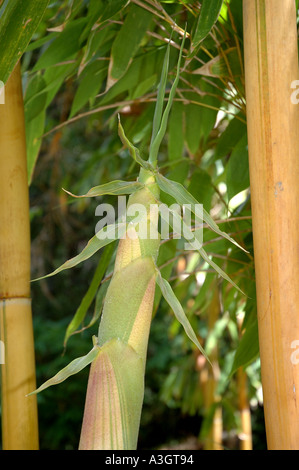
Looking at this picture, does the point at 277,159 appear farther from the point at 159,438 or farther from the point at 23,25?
the point at 159,438

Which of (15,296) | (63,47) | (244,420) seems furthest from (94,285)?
(244,420)

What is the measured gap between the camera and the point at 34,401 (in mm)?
451

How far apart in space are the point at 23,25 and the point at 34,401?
11.5 inches

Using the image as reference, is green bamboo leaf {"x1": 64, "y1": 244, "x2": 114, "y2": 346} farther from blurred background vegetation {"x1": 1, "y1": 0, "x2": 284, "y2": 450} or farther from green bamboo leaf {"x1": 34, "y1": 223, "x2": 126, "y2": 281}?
green bamboo leaf {"x1": 34, "y1": 223, "x2": 126, "y2": 281}

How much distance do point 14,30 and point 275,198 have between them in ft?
0.64

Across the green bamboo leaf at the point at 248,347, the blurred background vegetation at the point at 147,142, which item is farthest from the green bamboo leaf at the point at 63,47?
the green bamboo leaf at the point at 248,347

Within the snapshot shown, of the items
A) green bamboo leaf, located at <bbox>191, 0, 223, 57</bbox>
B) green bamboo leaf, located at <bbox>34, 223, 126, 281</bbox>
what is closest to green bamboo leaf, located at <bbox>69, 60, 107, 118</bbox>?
green bamboo leaf, located at <bbox>191, 0, 223, 57</bbox>

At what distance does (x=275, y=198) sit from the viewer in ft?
1.13

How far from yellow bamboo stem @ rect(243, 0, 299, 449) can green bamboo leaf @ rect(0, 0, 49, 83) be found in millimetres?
145

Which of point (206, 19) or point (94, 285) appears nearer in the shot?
point (206, 19)

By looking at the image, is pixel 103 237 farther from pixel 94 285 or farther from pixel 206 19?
pixel 94 285

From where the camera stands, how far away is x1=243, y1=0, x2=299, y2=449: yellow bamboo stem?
13.3 inches

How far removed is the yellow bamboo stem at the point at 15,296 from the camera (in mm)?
442
